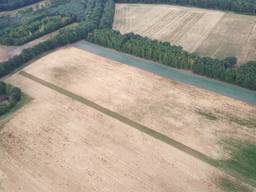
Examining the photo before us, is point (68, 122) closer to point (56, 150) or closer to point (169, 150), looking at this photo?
point (56, 150)

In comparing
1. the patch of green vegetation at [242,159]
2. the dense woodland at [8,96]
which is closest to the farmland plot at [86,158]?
the dense woodland at [8,96]

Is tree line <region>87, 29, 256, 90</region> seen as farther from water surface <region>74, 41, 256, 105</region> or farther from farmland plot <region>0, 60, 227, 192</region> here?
farmland plot <region>0, 60, 227, 192</region>

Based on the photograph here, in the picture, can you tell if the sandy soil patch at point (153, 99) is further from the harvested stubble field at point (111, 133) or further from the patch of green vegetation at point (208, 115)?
the patch of green vegetation at point (208, 115)

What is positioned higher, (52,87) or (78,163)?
(52,87)

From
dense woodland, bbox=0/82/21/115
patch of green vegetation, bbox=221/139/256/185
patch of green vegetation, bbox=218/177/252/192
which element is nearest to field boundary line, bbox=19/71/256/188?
patch of green vegetation, bbox=221/139/256/185

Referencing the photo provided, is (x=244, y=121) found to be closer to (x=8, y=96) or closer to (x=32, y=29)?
(x=8, y=96)

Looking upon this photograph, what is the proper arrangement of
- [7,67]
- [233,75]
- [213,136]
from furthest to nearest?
[7,67] → [233,75] → [213,136]

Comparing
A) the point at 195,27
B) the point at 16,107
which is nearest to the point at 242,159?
the point at 16,107

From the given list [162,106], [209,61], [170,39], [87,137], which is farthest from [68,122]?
[170,39]
